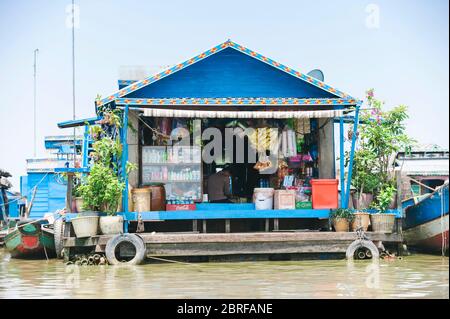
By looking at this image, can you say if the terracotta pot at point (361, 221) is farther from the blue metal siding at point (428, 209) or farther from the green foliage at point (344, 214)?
the blue metal siding at point (428, 209)

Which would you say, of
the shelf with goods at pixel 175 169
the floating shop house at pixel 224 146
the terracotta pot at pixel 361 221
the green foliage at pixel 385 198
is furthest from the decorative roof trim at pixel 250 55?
the terracotta pot at pixel 361 221

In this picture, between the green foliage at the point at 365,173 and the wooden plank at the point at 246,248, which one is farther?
the green foliage at the point at 365,173

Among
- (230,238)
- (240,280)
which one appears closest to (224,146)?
(230,238)

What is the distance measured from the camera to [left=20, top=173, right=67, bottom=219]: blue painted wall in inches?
1003

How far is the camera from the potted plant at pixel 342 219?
41.2 ft

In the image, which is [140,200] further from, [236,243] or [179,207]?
[236,243]

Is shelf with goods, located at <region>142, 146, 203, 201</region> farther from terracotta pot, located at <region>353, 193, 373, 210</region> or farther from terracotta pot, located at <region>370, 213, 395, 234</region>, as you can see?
terracotta pot, located at <region>370, 213, 395, 234</region>

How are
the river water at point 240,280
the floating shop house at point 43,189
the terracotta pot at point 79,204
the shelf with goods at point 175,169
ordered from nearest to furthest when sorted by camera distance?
the river water at point 240,280 → the terracotta pot at point 79,204 → the shelf with goods at point 175,169 → the floating shop house at point 43,189

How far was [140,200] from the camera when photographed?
1273 centimetres

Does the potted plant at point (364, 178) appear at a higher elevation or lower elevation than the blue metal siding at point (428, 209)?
higher

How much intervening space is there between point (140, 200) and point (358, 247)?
167 inches

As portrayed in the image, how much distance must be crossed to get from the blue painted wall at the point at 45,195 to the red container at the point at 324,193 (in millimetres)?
14780
